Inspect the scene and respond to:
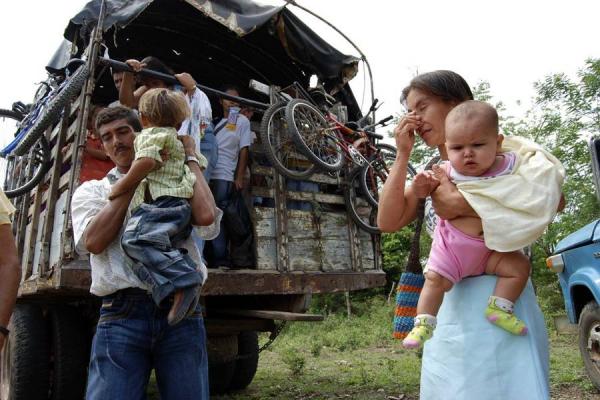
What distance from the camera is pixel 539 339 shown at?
5.07 feet

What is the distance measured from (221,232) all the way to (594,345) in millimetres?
3361

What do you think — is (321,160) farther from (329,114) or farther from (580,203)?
(580,203)

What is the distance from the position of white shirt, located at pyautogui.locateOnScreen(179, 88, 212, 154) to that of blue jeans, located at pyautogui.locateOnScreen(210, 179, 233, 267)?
0.48 meters

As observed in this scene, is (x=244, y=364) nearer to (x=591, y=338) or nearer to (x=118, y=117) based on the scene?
(x=591, y=338)

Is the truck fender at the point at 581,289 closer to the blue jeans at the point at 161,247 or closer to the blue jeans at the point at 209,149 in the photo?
the blue jeans at the point at 209,149

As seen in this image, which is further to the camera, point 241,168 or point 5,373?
point 241,168

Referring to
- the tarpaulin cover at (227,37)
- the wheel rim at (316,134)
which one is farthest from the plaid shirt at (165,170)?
the wheel rim at (316,134)

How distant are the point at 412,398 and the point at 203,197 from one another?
3.90m

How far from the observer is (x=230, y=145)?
15.7 ft

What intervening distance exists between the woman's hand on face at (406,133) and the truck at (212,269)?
2.57m

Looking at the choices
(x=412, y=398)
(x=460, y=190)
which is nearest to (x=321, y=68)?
(x=412, y=398)

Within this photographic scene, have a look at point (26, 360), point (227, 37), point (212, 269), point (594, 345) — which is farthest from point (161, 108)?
point (594, 345)

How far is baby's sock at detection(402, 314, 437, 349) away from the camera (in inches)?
61.2

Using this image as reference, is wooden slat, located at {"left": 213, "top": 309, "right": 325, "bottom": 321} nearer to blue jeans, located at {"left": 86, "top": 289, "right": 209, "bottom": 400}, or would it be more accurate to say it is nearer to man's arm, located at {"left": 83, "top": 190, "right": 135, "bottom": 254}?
blue jeans, located at {"left": 86, "top": 289, "right": 209, "bottom": 400}
